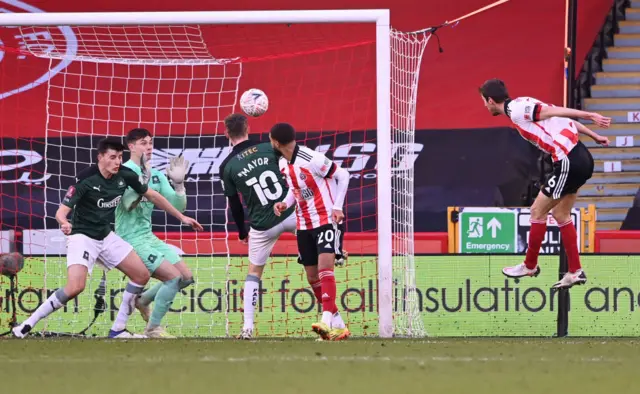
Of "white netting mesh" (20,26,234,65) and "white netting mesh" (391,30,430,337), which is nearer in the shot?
"white netting mesh" (391,30,430,337)

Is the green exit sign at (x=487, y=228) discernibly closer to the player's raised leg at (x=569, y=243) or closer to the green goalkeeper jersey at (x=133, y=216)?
the player's raised leg at (x=569, y=243)

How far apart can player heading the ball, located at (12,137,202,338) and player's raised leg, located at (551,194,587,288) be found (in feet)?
11.6

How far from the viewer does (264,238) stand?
388 inches

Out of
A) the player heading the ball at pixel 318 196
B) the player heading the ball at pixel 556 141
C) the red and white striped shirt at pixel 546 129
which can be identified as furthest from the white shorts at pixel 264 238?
the red and white striped shirt at pixel 546 129

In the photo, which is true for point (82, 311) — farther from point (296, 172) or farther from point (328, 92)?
point (328, 92)

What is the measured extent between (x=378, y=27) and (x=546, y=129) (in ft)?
6.31

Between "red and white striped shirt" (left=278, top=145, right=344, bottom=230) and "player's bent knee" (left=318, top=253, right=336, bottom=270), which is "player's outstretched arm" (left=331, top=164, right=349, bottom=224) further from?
"player's bent knee" (left=318, top=253, right=336, bottom=270)

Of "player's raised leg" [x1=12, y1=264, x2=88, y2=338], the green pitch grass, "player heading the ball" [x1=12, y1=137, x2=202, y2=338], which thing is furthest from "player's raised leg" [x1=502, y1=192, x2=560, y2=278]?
"player's raised leg" [x1=12, y1=264, x2=88, y2=338]

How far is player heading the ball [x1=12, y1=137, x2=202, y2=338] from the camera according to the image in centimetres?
940

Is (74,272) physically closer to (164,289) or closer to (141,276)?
(141,276)

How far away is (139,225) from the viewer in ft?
33.2

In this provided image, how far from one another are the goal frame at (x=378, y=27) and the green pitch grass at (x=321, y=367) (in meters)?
1.08

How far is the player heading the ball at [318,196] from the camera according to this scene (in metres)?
9.20

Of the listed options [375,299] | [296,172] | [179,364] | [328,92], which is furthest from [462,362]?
[328,92]
